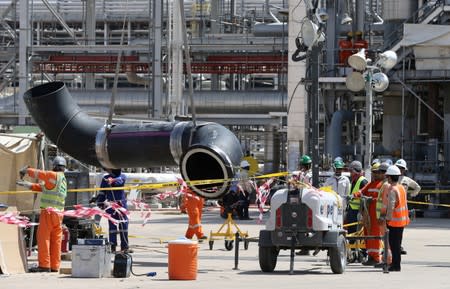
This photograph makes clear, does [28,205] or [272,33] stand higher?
[272,33]

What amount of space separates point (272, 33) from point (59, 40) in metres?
12.5

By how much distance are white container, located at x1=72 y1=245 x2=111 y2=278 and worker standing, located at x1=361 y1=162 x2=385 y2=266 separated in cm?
476

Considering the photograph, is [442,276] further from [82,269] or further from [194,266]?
[82,269]

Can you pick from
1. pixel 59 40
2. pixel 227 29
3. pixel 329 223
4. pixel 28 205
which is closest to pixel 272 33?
pixel 227 29

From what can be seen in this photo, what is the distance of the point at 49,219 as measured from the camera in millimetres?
18188

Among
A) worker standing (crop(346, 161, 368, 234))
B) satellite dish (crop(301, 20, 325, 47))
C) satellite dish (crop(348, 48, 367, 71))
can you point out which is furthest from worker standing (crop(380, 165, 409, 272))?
satellite dish (crop(348, 48, 367, 71))

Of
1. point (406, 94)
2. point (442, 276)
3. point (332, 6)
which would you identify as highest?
point (332, 6)

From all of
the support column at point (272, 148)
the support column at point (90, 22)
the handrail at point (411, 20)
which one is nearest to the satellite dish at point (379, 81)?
the handrail at point (411, 20)

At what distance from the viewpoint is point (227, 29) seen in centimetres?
6216

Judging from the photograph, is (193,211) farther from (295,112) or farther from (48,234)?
(295,112)

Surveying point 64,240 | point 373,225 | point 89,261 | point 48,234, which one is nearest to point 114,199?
point 64,240

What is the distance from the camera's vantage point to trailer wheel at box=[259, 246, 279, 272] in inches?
712

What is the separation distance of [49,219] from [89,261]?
4.78 ft

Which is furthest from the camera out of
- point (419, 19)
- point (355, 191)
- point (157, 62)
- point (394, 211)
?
point (157, 62)
